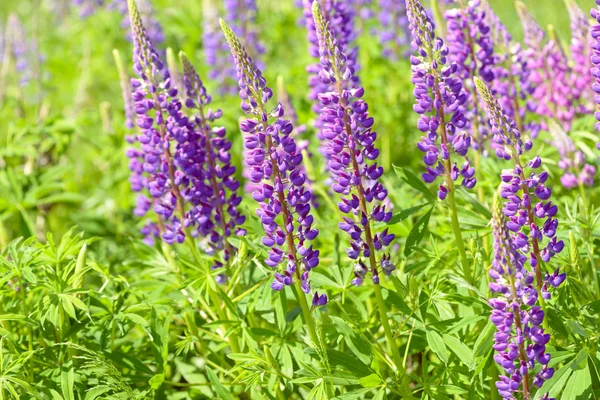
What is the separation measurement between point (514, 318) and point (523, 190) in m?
0.50

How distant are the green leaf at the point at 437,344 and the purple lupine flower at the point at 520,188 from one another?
0.45 meters

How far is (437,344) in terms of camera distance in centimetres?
302

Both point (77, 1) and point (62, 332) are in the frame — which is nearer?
point (62, 332)

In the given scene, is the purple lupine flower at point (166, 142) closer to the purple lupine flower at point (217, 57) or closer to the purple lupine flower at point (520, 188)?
the purple lupine flower at point (520, 188)

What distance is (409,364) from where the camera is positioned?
156 inches

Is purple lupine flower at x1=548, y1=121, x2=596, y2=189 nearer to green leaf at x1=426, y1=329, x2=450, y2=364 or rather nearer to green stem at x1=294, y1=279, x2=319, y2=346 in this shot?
green leaf at x1=426, y1=329, x2=450, y2=364

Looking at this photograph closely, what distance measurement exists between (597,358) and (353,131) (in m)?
1.26

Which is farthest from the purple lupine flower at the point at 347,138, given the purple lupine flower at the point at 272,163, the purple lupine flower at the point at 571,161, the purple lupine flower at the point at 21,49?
the purple lupine flower at the point at 21,49

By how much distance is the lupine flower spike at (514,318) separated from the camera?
8.42ft

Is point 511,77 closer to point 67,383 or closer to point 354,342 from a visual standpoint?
point 354,342

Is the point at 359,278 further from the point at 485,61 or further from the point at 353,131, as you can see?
the point at 485,61

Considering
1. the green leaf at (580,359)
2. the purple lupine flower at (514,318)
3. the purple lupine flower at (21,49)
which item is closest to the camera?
the purple lupine flower at (514,318)

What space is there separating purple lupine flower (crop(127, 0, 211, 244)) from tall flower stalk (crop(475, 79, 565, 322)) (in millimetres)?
1444

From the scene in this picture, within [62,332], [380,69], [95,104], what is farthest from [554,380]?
[95,104]
